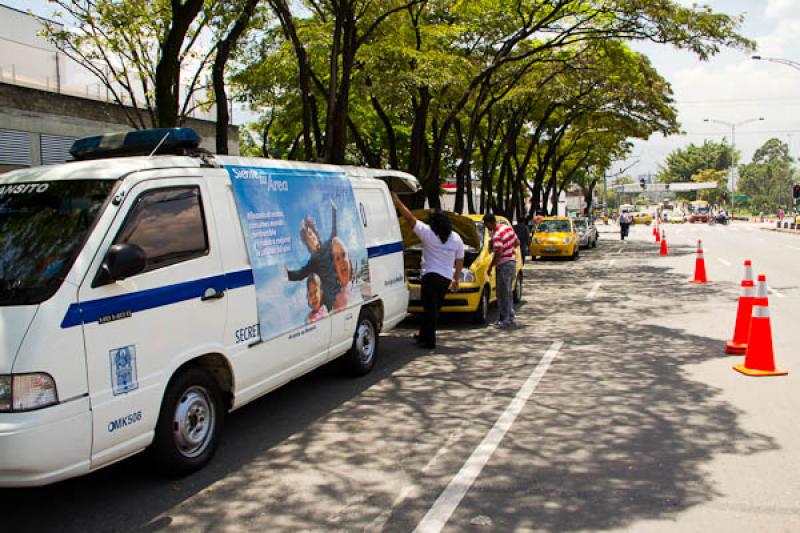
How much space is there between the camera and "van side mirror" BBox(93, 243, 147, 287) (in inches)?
166

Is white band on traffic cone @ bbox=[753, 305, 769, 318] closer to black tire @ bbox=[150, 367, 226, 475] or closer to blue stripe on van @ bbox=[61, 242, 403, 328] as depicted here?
blue stripe on van @ bbox=[61, 242, 403, 328]

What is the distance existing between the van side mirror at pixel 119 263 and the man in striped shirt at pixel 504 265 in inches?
289

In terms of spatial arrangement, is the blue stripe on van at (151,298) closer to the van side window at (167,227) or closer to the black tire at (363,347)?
the van side window at (167,227)

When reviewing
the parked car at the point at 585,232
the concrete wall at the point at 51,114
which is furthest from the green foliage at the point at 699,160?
the concrete wall at the point at 51,114

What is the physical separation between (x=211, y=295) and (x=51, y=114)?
19904 millimetres

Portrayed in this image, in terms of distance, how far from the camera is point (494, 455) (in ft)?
17.3

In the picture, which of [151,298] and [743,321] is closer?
[151,298]

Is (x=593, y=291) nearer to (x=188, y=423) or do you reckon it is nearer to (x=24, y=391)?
(x=188, y=423)

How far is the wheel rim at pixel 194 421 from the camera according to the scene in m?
4.91

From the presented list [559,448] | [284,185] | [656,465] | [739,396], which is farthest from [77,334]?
[739,396]

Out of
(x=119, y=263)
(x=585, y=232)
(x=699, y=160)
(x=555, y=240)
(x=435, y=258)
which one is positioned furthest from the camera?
(x=699, y=160)

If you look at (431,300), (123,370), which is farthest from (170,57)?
(123,370)

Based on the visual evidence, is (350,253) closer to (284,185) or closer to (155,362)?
(284,185)

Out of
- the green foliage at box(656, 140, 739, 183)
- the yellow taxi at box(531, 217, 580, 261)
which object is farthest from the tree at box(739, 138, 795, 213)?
the yellow taxi at box(531, 217, 580, 261)
